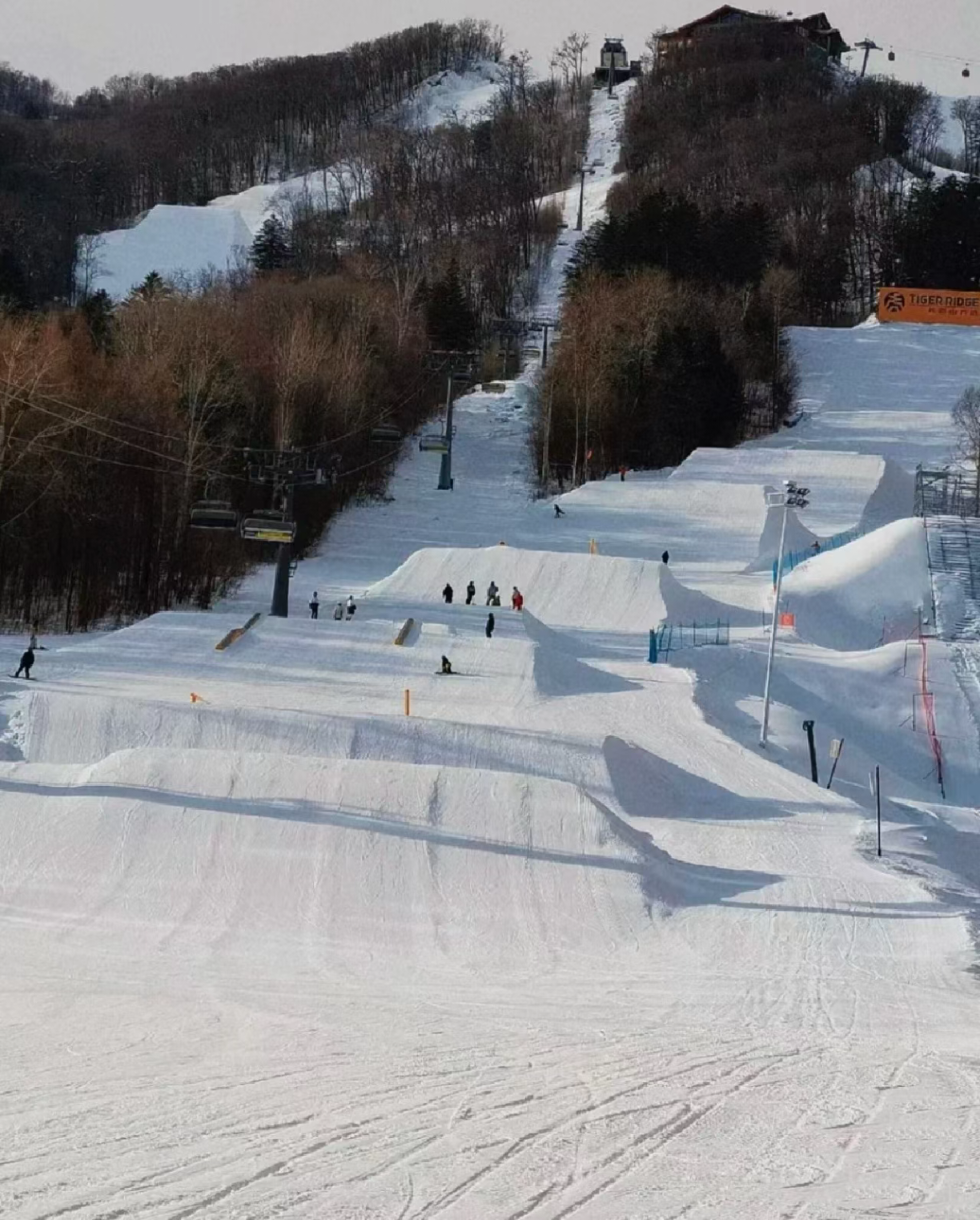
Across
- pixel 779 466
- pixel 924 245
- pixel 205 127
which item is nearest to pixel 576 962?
pixel 779 466

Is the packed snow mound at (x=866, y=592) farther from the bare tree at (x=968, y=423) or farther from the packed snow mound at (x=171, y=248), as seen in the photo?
the packed snow mound at (x=171, y=248)

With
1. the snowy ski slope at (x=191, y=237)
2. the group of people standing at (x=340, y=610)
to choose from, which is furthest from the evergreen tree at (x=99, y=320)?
the snowy ski slope at (x=191, y=237)

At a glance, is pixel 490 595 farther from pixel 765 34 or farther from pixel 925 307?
pixel 765 34

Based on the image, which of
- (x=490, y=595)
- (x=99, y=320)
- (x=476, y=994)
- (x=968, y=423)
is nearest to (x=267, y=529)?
(x=490, y=595)

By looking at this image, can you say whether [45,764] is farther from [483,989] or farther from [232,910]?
[483,989]

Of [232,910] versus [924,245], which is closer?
[232,910]

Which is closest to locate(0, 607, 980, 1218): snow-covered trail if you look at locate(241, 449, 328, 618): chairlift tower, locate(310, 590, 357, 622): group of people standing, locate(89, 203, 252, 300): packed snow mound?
locate(241, 449, 328, 618): chairlift tower
